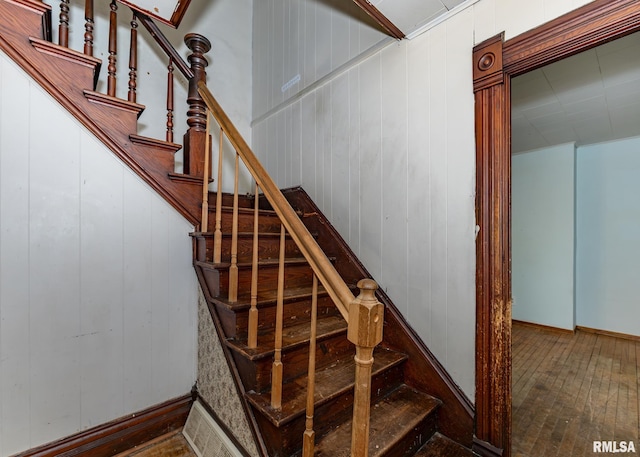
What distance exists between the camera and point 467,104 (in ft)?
4.77

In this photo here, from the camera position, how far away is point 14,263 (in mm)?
1272

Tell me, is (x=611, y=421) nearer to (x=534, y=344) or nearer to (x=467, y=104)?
(x=534, y=344)

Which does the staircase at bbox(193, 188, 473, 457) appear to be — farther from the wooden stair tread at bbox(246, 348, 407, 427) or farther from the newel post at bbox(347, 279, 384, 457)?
the newel post at bbox(347, 279, 384, 457)

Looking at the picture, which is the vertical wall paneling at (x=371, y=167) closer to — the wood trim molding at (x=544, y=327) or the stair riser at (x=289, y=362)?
the stair riser at (x=289, y=362)

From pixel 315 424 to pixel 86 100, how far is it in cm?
193

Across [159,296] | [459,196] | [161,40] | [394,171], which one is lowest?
[159,296]

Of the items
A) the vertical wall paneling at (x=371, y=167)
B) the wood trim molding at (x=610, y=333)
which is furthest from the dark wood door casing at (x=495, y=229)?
the wood trim molding at (x=610, y=333)

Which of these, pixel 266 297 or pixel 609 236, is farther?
pixel 609 236

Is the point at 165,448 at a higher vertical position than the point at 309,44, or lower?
lower

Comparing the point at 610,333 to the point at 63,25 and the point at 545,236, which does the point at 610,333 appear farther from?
the point at 63,25

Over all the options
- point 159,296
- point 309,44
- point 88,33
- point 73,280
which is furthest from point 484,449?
point 309,44

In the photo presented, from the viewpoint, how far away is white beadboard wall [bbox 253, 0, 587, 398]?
4.75ft

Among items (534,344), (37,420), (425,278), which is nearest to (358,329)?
(425,278)

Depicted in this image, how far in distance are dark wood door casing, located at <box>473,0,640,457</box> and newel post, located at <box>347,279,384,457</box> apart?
32.9 inches
